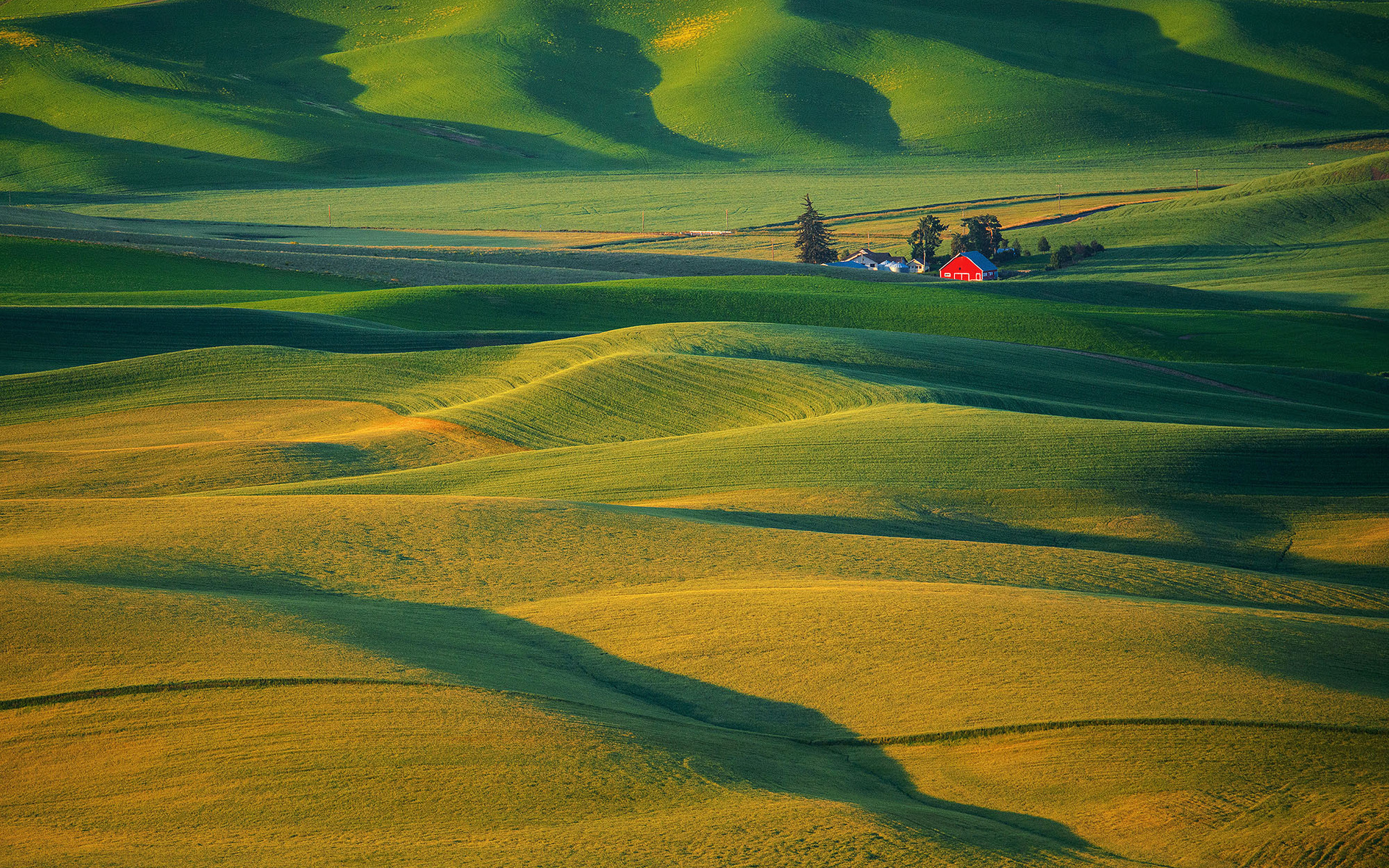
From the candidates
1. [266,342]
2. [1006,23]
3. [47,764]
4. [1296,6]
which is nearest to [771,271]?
[266,342]

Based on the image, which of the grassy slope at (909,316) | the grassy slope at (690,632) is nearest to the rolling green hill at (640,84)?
the grassy slope at (909,316)

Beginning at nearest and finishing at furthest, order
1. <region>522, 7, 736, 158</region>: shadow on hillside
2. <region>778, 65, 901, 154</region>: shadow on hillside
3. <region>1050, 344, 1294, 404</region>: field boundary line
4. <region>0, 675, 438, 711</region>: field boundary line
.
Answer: <region>0, 675, 438, 711</region>: field boundary line < <region>1050, 344, 1294, 404</region>: field boundary line < <region>778, 65, 901, 154</region>: shadow on hillside < <region>522, 7, 736, 158</region>: shadow on hillside

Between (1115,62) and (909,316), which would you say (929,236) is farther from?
(1115,62)

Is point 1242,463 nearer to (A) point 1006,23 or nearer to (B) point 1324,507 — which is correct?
(B) point 1324,507

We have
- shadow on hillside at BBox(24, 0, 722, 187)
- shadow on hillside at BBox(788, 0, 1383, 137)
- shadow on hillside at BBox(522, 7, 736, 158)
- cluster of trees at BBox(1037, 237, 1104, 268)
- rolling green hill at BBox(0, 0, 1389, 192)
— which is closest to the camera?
cluster of trees at BBox(1037, 237, 1104, 268)

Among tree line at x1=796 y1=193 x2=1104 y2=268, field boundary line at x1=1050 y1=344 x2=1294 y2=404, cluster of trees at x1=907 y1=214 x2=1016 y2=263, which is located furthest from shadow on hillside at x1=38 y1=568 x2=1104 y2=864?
cluster of trees at x1=907 y1=214 x2=1016 y2=263

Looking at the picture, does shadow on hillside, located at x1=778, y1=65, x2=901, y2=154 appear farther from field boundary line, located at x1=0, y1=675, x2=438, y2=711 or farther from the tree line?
field boundary line, located at x1=0, y1=675, x2=438, y2=711

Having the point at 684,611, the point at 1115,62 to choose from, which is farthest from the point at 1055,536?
the point at 1115,62
